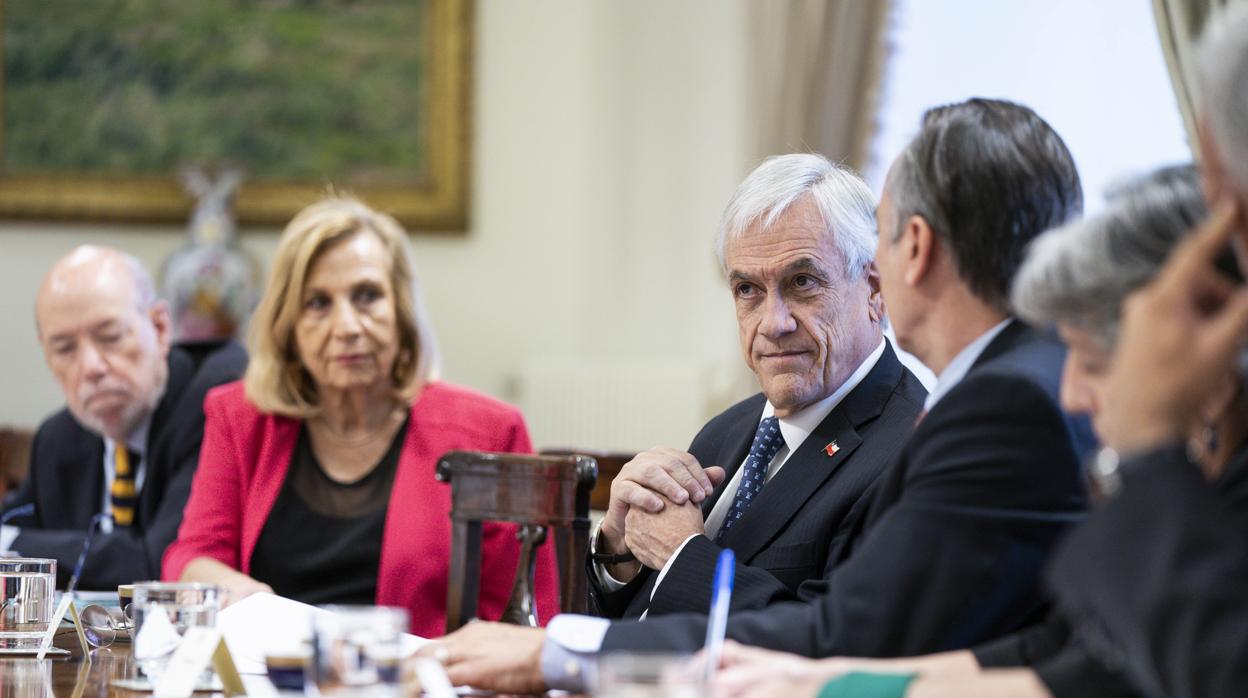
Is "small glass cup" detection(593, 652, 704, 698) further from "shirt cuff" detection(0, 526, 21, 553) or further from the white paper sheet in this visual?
"shirt cuff" detection(0, 526, 21, 553)

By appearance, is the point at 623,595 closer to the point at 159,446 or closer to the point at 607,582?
the point at 607,582

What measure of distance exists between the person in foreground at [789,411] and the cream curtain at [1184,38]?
186 cm

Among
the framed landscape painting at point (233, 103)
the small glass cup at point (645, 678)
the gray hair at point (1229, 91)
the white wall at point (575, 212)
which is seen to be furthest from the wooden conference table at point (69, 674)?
the framed landscape painting at point (233, 103)

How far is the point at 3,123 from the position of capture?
25.0 feet

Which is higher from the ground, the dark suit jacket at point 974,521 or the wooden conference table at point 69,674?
the dark suit jacket at point 974,521

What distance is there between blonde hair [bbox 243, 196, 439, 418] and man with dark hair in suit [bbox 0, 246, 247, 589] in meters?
0.43

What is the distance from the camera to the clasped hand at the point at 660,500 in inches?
96.7

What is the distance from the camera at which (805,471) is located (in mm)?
2537

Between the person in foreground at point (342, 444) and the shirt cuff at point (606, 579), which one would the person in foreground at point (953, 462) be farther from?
the person in foreground at point (342, 444)

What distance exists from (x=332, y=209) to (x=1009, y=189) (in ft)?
7.25

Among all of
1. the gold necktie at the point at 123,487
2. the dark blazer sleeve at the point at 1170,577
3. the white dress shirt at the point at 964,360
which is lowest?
the gold necktie at the point at 123,487

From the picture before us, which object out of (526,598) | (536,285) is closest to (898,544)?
(526,598)

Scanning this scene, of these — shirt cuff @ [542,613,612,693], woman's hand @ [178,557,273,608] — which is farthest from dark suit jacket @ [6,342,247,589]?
shirt cuff @ [542,613,612,693]

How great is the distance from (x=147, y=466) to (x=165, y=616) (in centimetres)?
215
